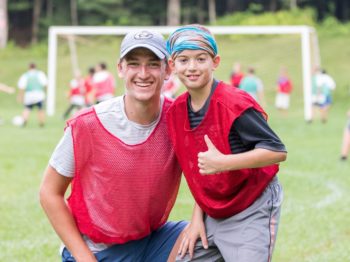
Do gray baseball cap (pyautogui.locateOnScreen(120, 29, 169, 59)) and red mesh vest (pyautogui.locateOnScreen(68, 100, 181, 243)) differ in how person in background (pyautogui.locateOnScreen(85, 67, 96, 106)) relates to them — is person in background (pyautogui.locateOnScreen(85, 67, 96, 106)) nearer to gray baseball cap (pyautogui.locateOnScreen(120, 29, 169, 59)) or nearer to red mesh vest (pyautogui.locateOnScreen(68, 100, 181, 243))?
red mesh vest (pyautogui.locateOnScreen(68, 100, 181, 243))

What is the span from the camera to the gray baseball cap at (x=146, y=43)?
15.0ft

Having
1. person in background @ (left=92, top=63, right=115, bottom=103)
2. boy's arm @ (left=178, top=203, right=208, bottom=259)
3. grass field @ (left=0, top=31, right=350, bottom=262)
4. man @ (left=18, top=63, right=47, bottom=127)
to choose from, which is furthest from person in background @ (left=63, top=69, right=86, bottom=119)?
boy's arm @ (left=178, top=203, right=208, bottom=259)

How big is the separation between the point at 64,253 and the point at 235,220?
3.22 ft

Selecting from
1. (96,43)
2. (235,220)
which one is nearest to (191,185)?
(235,220)

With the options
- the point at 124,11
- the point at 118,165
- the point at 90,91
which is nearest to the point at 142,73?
the point at 118,165

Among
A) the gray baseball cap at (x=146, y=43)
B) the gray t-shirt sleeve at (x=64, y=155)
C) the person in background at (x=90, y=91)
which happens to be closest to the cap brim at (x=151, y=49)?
the gray baseball cap at (x=146, y=43)

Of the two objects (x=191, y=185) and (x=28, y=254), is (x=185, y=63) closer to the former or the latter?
(x=191, y=185)

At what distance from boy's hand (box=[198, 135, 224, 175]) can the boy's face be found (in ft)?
1.24

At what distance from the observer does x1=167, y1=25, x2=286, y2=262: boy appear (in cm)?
449

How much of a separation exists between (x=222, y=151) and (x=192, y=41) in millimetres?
580

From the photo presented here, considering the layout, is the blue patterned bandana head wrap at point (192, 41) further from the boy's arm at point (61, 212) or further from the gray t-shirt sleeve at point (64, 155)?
the boy's arm at point (61, 212)

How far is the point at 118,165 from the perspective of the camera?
4.70 m

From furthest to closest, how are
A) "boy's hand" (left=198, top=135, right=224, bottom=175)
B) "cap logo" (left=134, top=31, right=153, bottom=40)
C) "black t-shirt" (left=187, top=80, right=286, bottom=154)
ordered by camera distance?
"cap logo" (left=134, top=31, right=153, bottom=40) → "black t-shirt" (left=187, top=80, right=286, bottom=154) → "boy's hand" (left=198, top=135, right=224, bottom=175)

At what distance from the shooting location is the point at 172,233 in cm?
513
